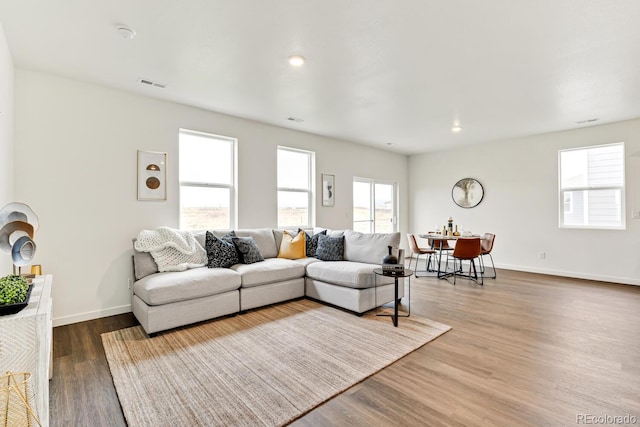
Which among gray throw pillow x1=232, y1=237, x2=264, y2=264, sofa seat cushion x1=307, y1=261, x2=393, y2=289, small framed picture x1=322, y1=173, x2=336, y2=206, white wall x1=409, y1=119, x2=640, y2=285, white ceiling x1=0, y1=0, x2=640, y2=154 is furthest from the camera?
small framed picture x1=322, y1=173, x2=336, y2=206

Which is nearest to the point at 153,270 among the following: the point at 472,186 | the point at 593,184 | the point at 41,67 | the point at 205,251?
the point at 205,251

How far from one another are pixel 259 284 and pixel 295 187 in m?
2.23

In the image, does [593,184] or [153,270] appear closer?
[153,270]

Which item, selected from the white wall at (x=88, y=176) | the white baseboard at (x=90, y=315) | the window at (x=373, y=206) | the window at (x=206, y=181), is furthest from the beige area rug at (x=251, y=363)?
the window at (x=373, y=206)

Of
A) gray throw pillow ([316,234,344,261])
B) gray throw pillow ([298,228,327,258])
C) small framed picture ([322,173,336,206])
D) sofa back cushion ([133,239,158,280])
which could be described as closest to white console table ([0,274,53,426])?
sofa back cushion ([133,239,158,280])

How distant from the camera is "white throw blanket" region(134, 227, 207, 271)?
135 inches

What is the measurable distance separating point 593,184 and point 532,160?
1.02 metres

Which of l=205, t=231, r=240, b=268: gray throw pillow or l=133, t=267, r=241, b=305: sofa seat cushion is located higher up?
l=205, t=231, r=240, b=268: gray throw pillow

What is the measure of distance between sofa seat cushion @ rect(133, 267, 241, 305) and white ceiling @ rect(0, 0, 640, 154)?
2.09 m

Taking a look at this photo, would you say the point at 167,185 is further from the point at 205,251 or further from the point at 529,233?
the point at 529,233

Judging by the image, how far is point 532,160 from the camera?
19.5 ft

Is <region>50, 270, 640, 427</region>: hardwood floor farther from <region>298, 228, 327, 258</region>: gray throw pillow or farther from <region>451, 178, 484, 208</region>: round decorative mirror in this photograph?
<region>451, 178, 484, 208</region>: round decorative mirror

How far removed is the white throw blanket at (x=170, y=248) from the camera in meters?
3.43

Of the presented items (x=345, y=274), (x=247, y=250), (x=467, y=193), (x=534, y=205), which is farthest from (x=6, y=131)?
(x=534, y=205)
